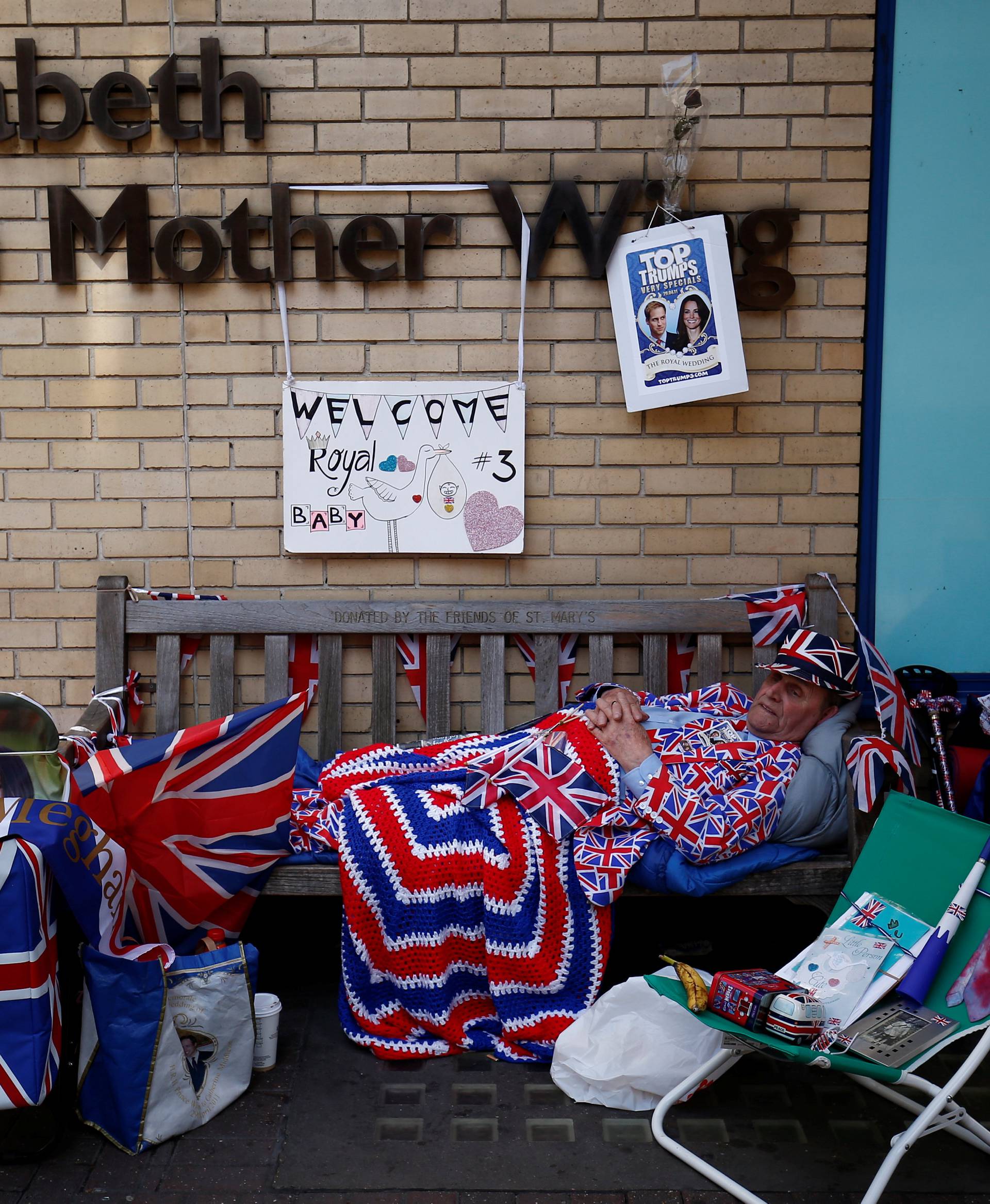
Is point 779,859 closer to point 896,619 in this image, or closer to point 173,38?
point 896,619

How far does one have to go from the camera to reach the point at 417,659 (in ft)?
11.7

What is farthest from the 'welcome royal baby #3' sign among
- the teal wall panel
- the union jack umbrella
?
the teal wall panel

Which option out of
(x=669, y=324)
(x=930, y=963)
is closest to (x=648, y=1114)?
(x=930, y=963)

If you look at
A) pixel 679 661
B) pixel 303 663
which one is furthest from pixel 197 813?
pixel 679 661

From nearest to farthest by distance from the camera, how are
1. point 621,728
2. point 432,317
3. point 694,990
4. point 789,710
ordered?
point 694,990
point 621,728
point 789,710
point 432,317

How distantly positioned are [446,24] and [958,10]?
68.9 inches

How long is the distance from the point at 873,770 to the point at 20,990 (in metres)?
2.26

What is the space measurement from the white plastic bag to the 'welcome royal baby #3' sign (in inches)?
62.5

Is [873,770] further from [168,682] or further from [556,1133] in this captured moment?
[168,682]

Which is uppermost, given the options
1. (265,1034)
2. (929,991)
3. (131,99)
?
(131,99)

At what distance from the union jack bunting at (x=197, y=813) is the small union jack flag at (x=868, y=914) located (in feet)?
5.16

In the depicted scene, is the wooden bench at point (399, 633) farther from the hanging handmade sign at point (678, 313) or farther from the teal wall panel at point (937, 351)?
the hanging handmade sign at point (678, 313)

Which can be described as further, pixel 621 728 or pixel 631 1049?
pixel 621 728

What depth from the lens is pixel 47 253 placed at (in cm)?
350
